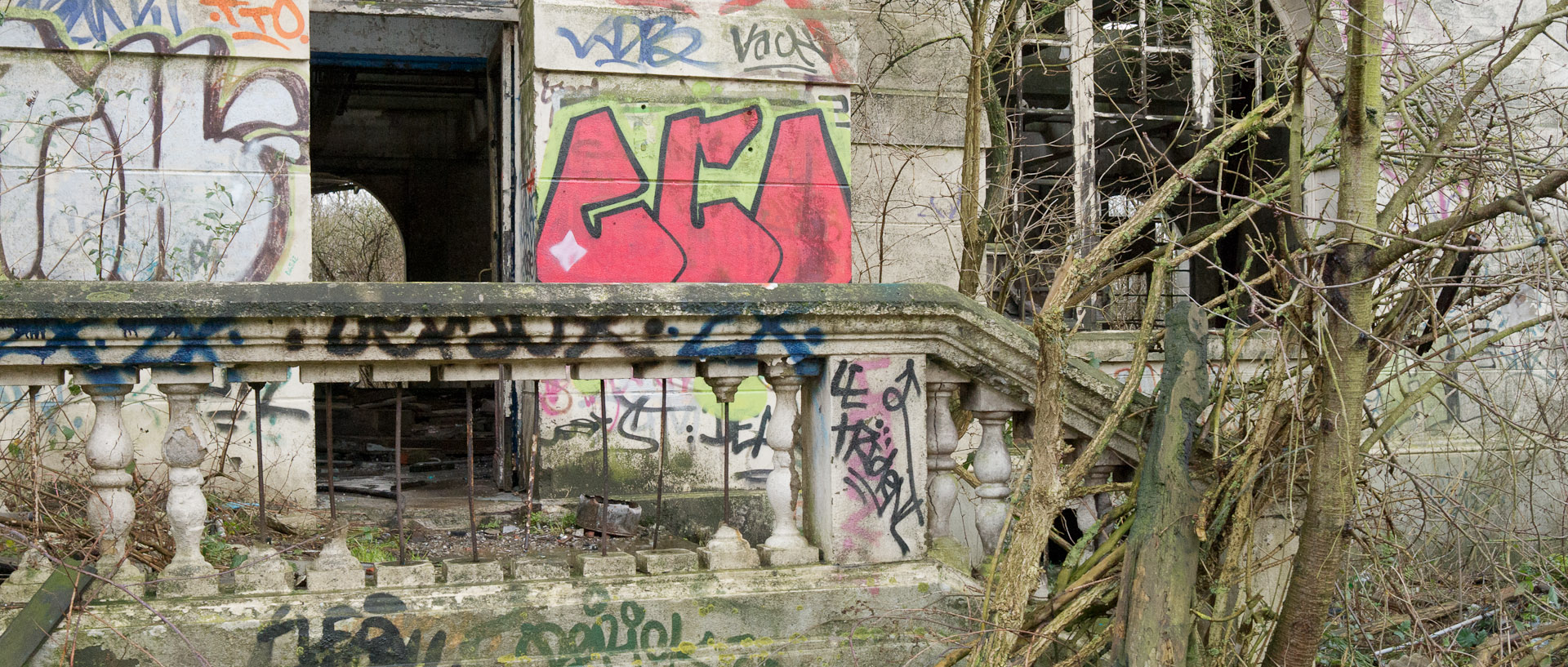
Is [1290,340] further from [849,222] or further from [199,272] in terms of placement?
[199,272]

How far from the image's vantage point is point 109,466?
2.75 m

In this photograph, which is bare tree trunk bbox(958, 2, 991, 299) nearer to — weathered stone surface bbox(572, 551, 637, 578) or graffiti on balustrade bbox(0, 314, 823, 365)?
graffiti on balustrade bbox(0, 314, 823, 365)

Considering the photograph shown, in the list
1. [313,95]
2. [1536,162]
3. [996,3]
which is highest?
[313,95]

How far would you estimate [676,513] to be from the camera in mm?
6188

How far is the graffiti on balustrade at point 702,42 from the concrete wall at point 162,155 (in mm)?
1341

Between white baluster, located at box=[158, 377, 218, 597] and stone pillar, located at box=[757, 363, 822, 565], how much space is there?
1.42 meters

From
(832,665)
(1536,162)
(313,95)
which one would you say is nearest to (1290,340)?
(1536,162)

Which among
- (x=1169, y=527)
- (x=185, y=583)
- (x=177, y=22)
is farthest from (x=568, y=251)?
(x=1169, y=527)

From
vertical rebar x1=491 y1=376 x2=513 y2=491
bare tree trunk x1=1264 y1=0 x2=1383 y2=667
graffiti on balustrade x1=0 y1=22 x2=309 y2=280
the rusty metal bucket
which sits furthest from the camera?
vertical rebar x1=491 y1=376 x2=513 y2=491

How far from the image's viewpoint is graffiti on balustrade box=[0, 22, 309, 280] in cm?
545

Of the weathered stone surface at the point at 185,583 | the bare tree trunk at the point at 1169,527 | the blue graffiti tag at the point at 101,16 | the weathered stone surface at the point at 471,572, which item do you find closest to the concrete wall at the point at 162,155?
the blue graffiti tag at the point at 101,16

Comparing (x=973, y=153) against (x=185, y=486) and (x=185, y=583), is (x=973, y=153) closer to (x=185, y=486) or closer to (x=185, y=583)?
(x=185, y=486)

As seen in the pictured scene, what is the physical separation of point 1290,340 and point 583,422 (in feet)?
12.8

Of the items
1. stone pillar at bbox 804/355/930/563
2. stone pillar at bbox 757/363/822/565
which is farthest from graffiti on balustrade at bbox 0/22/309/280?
stone pillar at bbox 804/355/930/563
